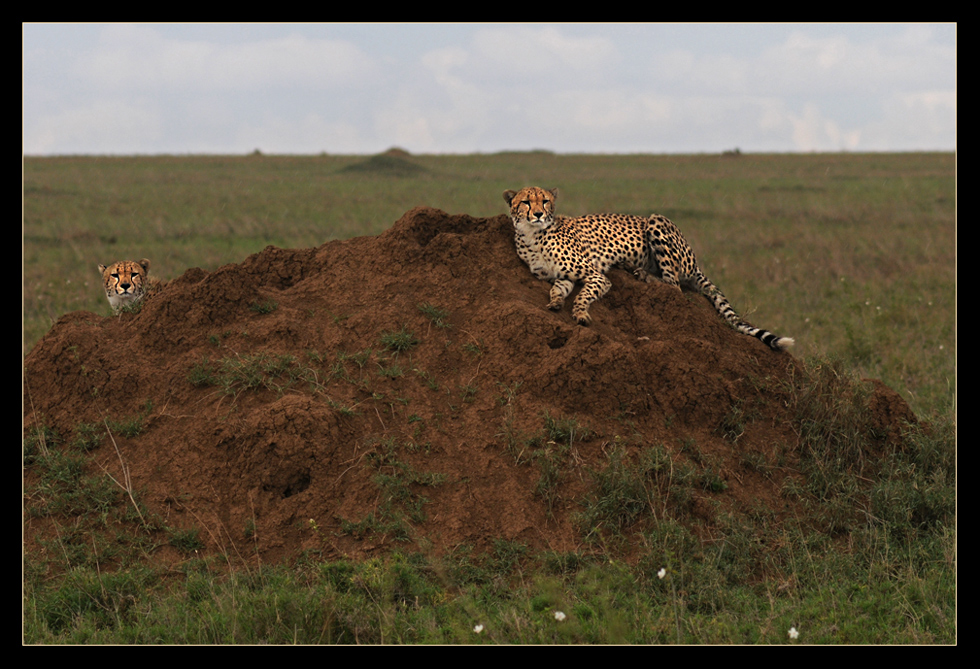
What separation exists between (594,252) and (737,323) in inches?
46.8

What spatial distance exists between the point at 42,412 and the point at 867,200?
23.7 metres

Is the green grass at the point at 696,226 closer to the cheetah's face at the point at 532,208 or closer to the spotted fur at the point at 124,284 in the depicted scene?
the cheetah's face at the point at 532,208

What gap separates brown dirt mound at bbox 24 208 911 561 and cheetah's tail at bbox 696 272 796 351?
3.8 inches

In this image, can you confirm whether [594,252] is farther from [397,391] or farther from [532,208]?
[397,391]

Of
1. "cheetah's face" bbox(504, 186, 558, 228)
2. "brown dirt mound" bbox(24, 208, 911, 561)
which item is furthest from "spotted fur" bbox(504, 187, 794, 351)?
"brown dirt mound" bbox(24, 208, 911, 561)

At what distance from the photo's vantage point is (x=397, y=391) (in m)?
5.52

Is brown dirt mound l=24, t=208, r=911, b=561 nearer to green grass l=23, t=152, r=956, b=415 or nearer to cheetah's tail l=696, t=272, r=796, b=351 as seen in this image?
cheetah's tail l=696, t=272, r=796, b=351

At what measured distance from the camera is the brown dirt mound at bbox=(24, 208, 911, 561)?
4.96 meters

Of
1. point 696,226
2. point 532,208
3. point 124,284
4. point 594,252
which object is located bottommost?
point 124,284

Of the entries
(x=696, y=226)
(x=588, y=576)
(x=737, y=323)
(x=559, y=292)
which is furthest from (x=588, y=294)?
(x=696, y=226)

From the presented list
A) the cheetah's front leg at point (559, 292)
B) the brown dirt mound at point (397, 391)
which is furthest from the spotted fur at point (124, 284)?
the cheetah's front leg at point (559, 292)

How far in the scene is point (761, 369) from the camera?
19.7 feet

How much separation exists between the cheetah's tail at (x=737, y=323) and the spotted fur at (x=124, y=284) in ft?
15.1

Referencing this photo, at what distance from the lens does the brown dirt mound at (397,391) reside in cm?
496
